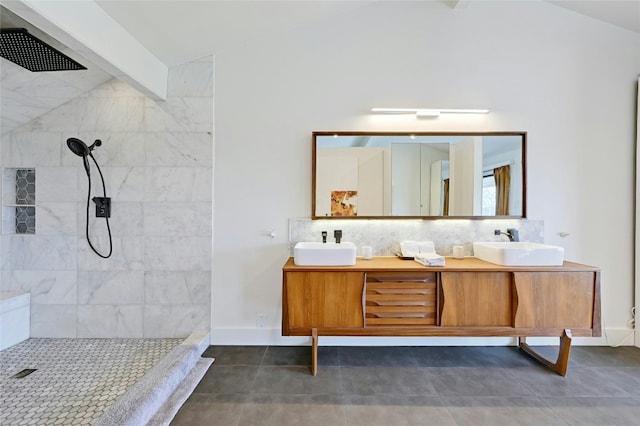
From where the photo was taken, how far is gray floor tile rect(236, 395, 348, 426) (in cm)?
172

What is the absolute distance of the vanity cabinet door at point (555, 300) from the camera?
2154mm

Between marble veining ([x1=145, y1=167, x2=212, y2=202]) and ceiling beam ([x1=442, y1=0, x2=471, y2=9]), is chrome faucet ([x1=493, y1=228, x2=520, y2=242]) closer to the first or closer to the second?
ceiling beam ([x1=442, y1=0, x2=471, y2=9])

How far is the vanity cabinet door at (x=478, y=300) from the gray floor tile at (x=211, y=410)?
1.53m

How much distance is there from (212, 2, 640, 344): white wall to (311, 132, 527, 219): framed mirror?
0.11 meters

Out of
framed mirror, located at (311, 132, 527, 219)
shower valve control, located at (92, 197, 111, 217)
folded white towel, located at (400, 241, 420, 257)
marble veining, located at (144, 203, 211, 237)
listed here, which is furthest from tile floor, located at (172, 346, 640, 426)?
shower valve control, located at (92, 197, 111, 217)

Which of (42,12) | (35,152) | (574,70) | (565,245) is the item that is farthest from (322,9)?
(565,245)

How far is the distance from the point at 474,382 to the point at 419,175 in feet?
5.48

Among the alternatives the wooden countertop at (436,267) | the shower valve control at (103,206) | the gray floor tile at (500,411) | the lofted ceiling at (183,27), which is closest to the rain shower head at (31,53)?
the lofted ceiling at (183,27)

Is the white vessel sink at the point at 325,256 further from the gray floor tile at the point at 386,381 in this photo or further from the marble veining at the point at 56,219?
the marble veining at the point at 56,219

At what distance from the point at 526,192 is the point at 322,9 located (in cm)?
244

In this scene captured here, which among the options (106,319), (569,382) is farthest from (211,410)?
(569,382)

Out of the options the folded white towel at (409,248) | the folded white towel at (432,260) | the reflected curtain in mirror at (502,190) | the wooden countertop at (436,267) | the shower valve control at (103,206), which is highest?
the reflected curtain in mirror at (502,190)

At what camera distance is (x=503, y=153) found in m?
2.69

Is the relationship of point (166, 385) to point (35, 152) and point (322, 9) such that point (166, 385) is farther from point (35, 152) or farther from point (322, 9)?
point (322, 9)
